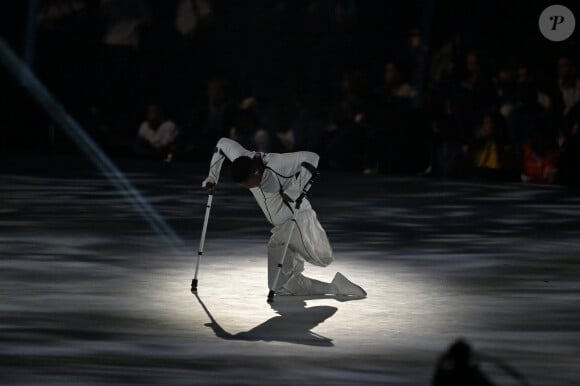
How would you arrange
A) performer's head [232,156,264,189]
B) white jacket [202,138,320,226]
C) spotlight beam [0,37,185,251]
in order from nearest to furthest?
performer's head [232,156,264,189] < white jacket [202,138,320,226] < spotlight beam [0,37,185,251]

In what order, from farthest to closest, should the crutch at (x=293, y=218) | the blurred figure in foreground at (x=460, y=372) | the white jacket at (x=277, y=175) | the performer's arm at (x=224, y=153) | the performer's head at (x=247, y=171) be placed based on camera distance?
the performer's arm at (x=224, y=153), the white jacket at (x=277, y=175), the crutch at (x=293, y=218), the performer's head at (x=247, y=171), the blurred figure in foreground at (x=460, y=372)

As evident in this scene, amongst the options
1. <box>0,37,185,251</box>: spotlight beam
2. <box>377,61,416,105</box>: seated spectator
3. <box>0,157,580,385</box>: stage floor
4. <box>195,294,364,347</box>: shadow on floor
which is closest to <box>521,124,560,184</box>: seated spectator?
<box>0,157,580,385</box>: stage floor

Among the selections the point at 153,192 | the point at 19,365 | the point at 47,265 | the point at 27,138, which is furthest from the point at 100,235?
the point at 27,138

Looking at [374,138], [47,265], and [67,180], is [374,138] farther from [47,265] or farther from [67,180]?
[47,265]

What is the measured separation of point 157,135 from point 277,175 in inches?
461

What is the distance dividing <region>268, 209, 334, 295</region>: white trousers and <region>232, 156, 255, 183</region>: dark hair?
581 millimetres

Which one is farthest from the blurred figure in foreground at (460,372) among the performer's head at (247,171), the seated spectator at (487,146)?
the seated spectator at (487,146)

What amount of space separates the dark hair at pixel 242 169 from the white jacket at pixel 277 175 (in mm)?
230

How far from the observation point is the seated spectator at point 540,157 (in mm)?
19562

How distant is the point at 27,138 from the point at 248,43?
408 centimetres

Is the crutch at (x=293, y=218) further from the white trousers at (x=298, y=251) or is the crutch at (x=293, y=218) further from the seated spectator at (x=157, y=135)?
the seated spectator at (x=157, y=135)

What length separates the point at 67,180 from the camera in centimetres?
2083

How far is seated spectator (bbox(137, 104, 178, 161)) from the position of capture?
73.7 feet

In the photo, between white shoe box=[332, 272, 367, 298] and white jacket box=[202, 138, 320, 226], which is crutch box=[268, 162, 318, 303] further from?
white shoe box=[332, 272, 367, 298]
